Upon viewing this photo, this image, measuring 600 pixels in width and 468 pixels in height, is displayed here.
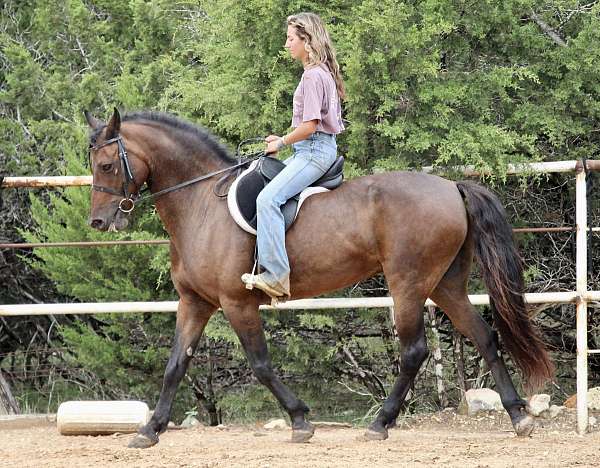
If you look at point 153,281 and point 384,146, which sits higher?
point 384,146

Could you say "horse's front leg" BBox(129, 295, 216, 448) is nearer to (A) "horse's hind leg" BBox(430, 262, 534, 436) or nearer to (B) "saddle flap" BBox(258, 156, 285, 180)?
(B) "saddle flap" BBox(258, 156, 285, 180)

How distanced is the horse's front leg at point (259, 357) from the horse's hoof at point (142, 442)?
782 millimetres

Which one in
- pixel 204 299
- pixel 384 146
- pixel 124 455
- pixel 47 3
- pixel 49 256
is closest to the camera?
pixel 124 455

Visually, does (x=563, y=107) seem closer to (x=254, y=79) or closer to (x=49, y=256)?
(x=254, y=79)

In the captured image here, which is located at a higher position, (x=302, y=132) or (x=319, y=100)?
(x=319, y=100)

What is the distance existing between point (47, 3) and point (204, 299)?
6.55m

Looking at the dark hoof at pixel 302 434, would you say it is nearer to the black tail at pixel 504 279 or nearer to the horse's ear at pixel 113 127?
the black tail at pixel 504 279

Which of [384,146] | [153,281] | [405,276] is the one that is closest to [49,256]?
[153,281]

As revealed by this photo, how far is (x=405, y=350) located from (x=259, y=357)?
931 millimetres

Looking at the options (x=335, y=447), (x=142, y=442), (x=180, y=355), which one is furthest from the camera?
(x=180, y=355)

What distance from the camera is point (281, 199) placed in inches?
217

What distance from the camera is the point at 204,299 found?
588 cm

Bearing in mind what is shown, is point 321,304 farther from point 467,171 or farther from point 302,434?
point 467,171

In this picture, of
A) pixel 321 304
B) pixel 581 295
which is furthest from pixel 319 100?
pixel 581 295
